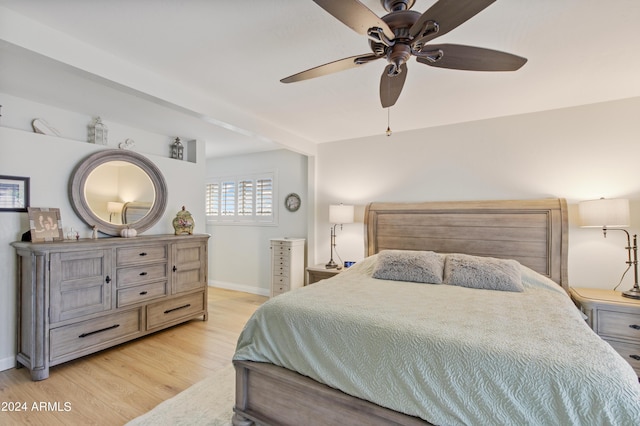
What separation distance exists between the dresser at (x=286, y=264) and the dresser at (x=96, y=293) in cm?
122

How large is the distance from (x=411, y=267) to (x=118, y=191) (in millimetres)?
3435

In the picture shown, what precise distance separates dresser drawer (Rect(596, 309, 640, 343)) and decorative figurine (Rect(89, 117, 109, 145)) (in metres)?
5.20

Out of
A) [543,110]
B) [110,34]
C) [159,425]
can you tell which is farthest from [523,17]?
[159,425]

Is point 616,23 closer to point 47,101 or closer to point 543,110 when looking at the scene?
point 543,110

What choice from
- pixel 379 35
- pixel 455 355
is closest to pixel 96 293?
pixel 455 355

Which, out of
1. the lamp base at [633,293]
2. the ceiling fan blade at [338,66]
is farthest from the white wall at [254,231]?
the lamp base at [633,293]

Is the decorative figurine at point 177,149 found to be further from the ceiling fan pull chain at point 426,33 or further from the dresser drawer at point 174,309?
the ceiling fan pull chain at point 426,33

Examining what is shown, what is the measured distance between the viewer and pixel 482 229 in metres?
3.26

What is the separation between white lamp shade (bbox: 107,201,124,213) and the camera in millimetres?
3375

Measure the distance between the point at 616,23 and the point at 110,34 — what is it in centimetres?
309

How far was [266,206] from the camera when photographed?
206 inches

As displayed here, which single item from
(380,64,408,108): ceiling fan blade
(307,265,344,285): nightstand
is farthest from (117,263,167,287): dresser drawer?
(380,64,408,108): ceiling fan blade

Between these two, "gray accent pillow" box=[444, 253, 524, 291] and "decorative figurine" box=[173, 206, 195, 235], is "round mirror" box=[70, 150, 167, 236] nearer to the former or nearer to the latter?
"decorative figurine" box=[173, 206, 195, 235]

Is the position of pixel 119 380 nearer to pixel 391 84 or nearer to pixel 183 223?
pixel 183 223
